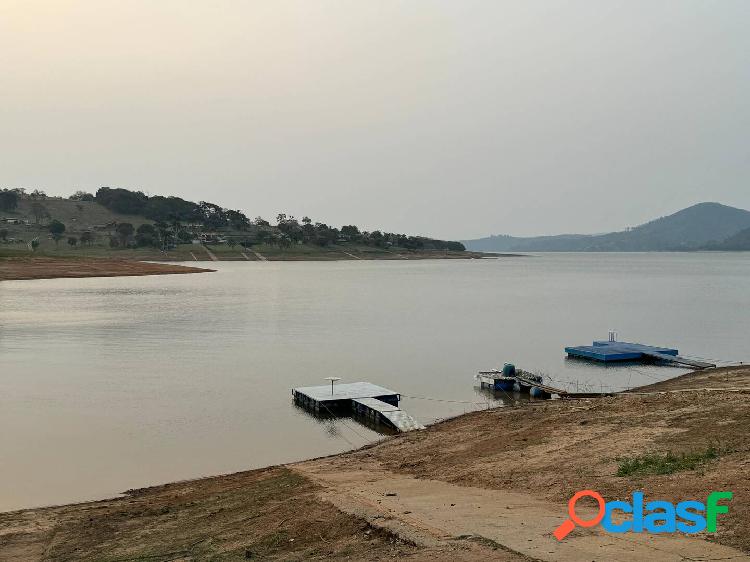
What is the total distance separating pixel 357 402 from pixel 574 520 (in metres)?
20.5

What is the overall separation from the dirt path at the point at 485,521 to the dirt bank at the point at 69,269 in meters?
134

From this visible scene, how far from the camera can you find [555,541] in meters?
11.3

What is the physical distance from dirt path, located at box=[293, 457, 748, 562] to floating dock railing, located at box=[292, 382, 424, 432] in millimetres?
10481

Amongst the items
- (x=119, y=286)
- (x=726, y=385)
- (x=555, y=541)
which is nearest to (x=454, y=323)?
(x=726, y=385)

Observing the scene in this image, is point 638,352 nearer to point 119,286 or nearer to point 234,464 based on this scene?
point 234,464

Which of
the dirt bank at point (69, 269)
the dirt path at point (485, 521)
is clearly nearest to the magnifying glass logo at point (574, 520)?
the dirt path at point (485, 521)

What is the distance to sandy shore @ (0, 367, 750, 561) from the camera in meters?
11.5

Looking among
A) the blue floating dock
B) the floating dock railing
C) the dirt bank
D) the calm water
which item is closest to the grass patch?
the calm water

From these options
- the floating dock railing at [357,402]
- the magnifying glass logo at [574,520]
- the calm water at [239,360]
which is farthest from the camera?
the floating dock railing at [357,402]

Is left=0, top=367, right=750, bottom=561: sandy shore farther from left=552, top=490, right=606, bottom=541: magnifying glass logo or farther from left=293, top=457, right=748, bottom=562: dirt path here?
left=552, top=490, right=606, bottom=541: magnifying glass logo

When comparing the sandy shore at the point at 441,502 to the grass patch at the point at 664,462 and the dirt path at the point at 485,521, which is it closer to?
the dirt path at the point at 485,521

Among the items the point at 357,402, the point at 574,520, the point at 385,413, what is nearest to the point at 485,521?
the point at 574,520

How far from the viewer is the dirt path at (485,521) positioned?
1059 centimetres

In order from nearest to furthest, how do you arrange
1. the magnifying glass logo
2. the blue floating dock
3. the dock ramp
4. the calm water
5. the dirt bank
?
the magnifying glass logo < the calm water < the dock ramp < the blue floating dock < the dirt bank
